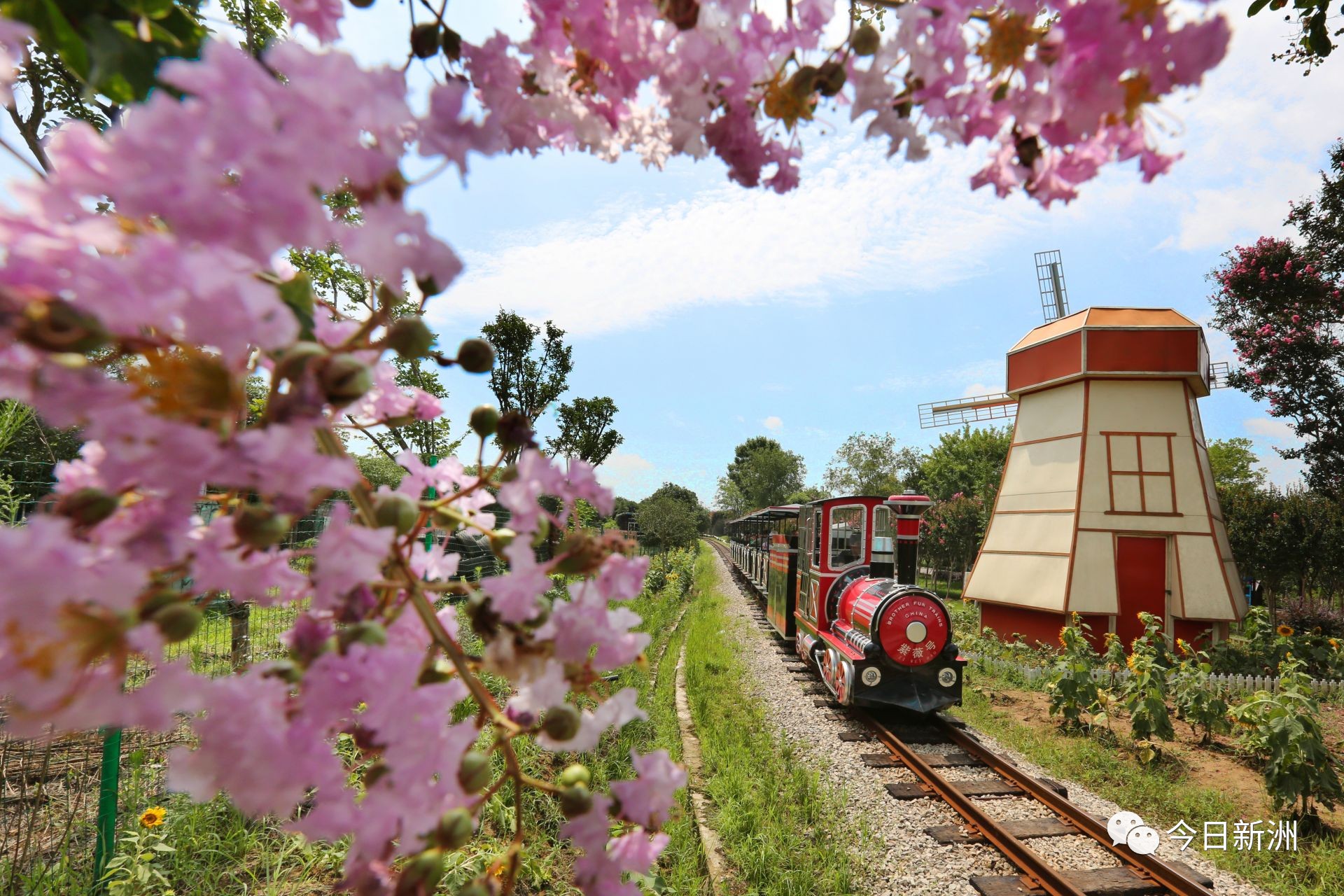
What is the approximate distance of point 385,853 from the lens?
0.68 meters

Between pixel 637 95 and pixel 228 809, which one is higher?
pixel 637 95

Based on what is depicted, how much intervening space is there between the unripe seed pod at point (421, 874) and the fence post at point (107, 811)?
3946mm

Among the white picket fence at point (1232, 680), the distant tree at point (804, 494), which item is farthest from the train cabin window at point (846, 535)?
the distant tree at point (804, 494)

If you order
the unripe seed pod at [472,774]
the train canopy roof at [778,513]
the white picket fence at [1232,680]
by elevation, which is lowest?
the white picket fence at [1232,680]

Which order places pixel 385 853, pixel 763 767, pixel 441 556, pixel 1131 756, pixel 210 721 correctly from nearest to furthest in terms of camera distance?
pixel 210 721 < pixel 385 853 < pixel 441 556 < pixel 763 767 < pixel 1131 756

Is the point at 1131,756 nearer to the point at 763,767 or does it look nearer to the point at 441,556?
the point at 763,767

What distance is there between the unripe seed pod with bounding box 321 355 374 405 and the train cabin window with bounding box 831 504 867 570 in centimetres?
961

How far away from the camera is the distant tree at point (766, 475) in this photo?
71938 millimetres

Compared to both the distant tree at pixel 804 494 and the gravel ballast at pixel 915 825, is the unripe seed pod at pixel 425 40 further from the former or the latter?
the distant tree at pixel 804 494

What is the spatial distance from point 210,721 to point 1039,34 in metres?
1.20

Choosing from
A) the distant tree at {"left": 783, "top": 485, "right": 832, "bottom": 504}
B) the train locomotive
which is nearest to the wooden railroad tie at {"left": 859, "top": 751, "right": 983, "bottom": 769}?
the train locomotive

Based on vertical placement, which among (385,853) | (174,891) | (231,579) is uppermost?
(231,579)

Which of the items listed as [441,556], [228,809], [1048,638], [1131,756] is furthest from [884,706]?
[441,556]

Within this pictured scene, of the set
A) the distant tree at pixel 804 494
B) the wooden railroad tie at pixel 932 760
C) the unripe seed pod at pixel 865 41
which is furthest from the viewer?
the distant tree at pixel 804 494
